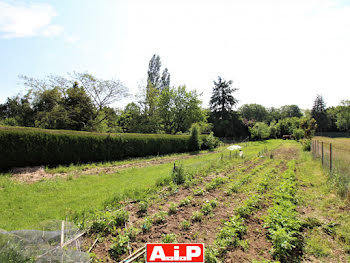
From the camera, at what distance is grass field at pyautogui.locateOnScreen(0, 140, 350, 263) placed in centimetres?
312

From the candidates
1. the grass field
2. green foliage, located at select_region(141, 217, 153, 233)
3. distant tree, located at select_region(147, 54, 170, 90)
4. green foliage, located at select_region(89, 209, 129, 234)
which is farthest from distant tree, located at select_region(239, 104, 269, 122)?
green foliage, located at select_region(89, 209, 129, 234)

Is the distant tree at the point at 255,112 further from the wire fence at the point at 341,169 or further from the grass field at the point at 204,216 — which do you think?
the grass field at the point at 204,216

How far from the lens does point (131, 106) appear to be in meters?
27.5

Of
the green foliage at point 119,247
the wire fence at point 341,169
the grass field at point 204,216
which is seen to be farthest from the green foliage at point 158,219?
the wire fence at point 341,169

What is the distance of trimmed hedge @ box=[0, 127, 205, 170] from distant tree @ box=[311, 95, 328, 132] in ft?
219

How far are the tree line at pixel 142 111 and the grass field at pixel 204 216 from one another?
13518 millimetres

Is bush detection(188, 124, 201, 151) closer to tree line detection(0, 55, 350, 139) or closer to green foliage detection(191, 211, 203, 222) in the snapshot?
tree line detection(0, 55, 350, 139)

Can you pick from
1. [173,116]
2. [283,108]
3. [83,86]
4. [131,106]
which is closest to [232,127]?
[173,116]

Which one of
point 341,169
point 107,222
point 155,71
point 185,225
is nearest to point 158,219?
point 185,225

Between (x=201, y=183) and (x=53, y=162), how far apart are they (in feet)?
29.0

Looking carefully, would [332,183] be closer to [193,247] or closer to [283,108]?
[193,247]

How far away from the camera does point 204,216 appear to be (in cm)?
438

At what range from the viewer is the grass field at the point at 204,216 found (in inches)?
123

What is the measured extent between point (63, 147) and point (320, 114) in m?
75.2
